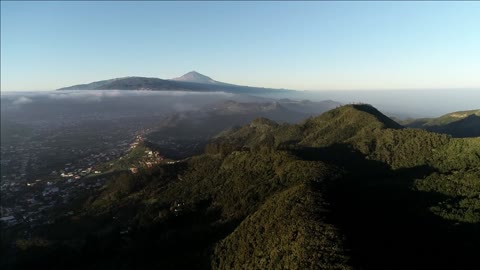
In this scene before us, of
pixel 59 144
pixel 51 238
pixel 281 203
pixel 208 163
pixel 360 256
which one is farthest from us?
pixel 59 144

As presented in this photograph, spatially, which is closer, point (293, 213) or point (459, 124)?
point (293, 213)

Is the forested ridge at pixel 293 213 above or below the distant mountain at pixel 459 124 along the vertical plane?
below

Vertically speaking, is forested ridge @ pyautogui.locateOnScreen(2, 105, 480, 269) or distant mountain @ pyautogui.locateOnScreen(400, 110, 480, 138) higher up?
distant mountain @ pyautogui.locateOnScreen(400, 110, 480, 138)

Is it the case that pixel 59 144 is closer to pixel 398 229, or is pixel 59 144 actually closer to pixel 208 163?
pixel 208 163

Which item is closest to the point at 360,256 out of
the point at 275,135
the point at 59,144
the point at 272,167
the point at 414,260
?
the point at 414,260

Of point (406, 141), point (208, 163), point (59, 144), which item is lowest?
point (59, 144)

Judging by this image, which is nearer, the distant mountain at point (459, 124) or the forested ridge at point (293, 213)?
the forested ridge at point (293, 213)

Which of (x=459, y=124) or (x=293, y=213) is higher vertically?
(x=459, y=124)

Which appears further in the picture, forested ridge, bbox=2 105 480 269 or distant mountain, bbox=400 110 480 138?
distant mountain, bbox=400 110 480 138
